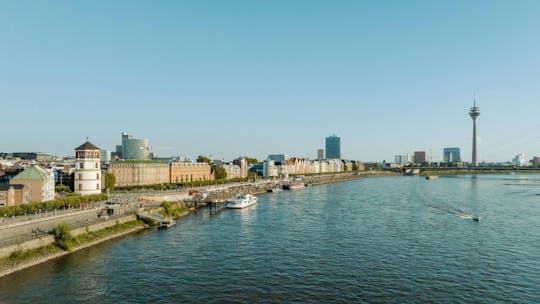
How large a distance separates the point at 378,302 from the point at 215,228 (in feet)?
141

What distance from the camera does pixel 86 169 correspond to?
279ft

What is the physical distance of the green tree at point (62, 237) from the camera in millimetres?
51750

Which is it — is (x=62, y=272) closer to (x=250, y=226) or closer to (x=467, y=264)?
(x=250, y=226)

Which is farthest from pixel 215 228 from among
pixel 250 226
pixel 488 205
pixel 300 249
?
pixel 488 205

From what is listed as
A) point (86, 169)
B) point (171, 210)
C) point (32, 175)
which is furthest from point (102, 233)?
point (32, 175)

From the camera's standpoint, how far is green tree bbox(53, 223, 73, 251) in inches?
2037

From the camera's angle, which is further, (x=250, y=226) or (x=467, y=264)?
(x=250, y=226)

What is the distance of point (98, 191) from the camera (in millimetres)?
87375

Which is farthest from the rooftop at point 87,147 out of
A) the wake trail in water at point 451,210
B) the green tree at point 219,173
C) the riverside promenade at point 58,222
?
the green tree at point 219,173

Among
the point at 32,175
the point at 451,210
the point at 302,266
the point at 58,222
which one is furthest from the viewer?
the point at 451,210

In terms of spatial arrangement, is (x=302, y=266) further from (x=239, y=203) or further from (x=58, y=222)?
(x=239, y=203)

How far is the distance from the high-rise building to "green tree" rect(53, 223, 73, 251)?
33873 millimetres

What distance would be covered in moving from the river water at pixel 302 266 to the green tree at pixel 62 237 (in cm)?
174

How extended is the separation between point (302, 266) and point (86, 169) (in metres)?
58.6
